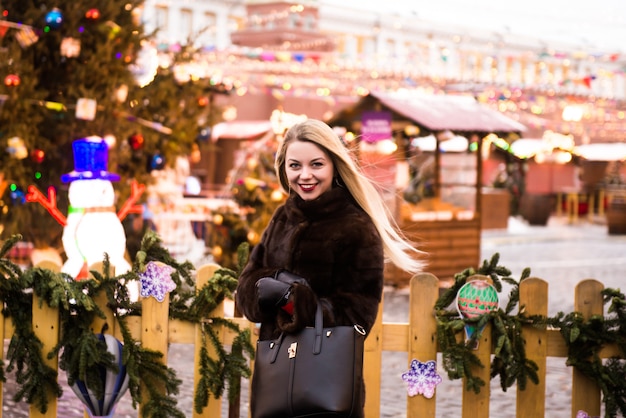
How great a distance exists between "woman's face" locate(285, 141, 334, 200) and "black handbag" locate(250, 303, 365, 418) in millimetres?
477

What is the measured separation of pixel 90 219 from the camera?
6.91m

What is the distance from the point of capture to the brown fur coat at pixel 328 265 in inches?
150

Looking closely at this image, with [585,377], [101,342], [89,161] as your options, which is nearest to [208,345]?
[101,342]

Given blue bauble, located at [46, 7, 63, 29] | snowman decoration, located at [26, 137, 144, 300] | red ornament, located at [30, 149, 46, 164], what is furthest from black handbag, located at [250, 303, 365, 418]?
A: blue bauble, located at [46, 7, 63, 29]

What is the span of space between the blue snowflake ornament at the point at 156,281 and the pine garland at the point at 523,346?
1.25 metres

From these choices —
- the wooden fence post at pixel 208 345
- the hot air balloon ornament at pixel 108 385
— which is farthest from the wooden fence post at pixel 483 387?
the hot air balloon ornament at pixel 108 385

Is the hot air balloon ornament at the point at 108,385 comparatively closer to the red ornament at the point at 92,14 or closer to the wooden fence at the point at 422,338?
the wooden fence at the point at 422,338

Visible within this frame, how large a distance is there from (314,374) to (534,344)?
165cm

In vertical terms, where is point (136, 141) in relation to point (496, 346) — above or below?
above

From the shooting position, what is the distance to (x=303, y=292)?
12.3ft

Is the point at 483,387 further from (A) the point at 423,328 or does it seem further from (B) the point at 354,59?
(B) the point at 354,59

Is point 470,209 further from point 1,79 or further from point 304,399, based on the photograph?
point 304,399

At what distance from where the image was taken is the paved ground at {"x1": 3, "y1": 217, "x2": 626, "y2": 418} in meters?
6.95

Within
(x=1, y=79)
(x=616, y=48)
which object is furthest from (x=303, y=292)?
(x=616, y=48)
